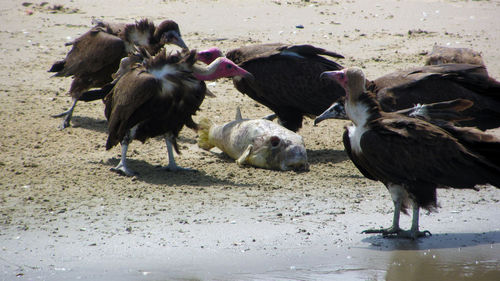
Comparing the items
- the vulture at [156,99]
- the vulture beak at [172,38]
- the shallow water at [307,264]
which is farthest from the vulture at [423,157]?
the vulture beak at [172,38]

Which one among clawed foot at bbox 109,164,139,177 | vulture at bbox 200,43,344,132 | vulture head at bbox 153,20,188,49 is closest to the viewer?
clawed foot at bbox 109,164,139,177

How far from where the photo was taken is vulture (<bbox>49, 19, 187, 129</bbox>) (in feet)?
26.3

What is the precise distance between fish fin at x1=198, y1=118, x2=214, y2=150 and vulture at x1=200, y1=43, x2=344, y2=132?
2.45 ft

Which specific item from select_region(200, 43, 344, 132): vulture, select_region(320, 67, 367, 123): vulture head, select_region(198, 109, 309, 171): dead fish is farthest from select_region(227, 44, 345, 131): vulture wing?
select_region(320, 67, 367, 123): vulture head

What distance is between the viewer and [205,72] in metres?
6.79

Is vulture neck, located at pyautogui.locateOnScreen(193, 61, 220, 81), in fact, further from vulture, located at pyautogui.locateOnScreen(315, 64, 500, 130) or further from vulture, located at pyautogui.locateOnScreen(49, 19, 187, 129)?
vulture, located at pyautogui.locateOnScreen(315, 64, 500, 130)

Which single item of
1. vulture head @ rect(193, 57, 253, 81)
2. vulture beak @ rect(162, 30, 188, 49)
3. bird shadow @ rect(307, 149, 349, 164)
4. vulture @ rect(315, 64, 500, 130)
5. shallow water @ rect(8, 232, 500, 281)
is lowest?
shallow water @ rect(8, 232, 500, 281)

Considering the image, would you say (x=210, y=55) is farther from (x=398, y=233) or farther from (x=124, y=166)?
(x=398, y=233)

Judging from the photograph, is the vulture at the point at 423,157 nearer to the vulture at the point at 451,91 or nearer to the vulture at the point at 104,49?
the vulture at the point at 451,91

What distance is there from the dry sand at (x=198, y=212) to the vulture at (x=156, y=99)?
39 cm

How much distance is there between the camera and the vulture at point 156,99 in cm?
634

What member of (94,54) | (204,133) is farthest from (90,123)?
(204,133)

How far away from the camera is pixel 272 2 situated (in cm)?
1224

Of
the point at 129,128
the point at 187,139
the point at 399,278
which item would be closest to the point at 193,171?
the point at 129,128
